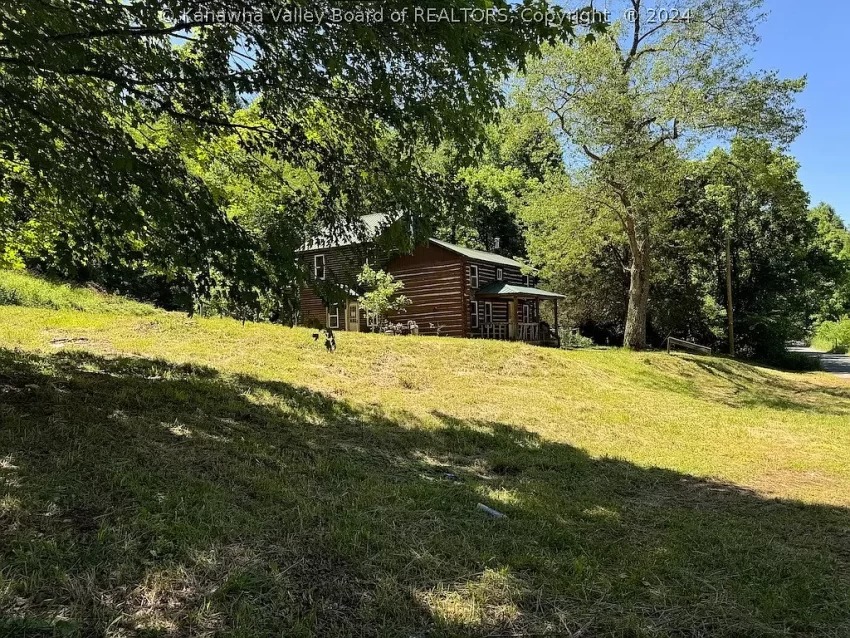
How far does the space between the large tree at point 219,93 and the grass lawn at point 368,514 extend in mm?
1768

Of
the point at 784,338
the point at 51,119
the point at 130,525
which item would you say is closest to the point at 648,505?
the point at 130,525

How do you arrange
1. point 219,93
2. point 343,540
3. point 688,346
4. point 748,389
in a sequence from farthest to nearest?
point 688,346, point 748,389, point 219,93, point 343,540

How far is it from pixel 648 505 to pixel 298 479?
357cm

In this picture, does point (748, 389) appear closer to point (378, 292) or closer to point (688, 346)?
point (688, 346)

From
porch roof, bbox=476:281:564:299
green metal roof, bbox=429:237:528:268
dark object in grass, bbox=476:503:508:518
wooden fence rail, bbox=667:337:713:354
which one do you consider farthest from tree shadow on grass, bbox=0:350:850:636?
wooden fence rail, bbox=667:337:713:354

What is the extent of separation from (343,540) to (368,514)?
588 mm

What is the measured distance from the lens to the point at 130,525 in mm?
3531

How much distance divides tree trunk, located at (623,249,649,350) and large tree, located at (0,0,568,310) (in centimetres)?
1983

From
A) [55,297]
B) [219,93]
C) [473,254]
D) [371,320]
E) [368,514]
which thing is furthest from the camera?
[473,254]

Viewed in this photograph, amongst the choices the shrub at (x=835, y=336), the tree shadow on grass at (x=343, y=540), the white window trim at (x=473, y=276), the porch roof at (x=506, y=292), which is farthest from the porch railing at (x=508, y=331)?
the shrub at (x=835, y=336)

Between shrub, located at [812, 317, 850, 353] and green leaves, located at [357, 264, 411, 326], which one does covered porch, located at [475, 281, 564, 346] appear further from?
shrub, located at [812, 317, 850, 353]

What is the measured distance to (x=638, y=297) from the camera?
23.9 metres

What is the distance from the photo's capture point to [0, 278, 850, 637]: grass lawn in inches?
120

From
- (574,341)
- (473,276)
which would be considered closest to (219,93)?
(473,276)
